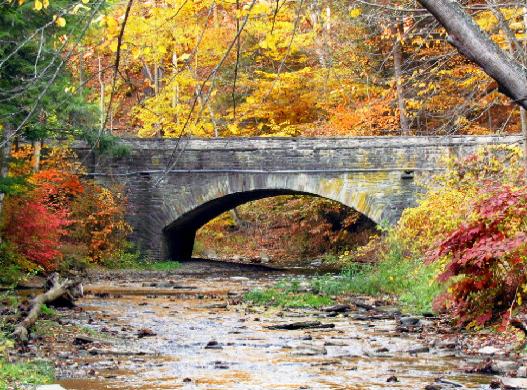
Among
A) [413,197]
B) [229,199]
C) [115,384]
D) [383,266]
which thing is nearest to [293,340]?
[115,384]

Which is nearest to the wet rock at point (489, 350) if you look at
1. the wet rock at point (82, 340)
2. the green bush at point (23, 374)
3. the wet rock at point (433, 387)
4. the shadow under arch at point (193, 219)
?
the wet rock at point (433, 387)

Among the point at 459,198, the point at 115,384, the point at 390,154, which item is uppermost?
the point at 390,154

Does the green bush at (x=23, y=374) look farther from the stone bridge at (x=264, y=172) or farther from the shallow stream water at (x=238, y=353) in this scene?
the stone bridge at (x=264, y=172)

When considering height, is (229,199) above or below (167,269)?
above

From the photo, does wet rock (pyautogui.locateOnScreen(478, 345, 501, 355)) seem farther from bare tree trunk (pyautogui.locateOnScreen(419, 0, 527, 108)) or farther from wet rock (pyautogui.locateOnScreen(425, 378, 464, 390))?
bare tree trunk (pyautogui.locateOnScreen(419, 0, 527, 108))

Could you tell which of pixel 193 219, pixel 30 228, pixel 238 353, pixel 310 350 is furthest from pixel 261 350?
pixel 193 219

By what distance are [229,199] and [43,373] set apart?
19429 mm

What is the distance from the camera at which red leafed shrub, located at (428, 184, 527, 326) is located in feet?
32.9

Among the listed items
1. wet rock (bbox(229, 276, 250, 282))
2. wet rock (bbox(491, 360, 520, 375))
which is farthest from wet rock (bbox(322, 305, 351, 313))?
wet rock (bbox(229, 276, 250, 282))

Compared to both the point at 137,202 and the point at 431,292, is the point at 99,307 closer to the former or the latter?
the point at 431,292

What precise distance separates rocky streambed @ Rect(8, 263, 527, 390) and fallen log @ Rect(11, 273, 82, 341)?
22cm

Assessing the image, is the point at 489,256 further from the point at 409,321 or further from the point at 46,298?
the point at 46,298

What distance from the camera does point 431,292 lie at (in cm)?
1417

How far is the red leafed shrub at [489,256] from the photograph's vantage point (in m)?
10.0
